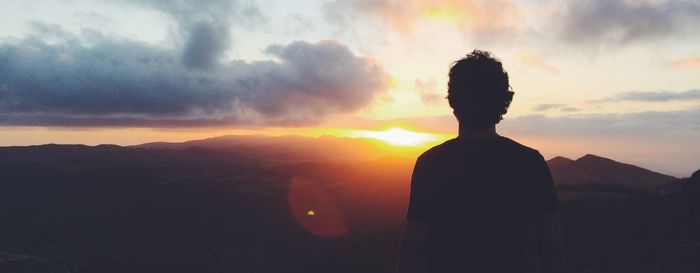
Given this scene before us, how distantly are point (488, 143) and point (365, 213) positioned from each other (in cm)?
7784

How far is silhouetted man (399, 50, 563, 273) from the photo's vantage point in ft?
6.41

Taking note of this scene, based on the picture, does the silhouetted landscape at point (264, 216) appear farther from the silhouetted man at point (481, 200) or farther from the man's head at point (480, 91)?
the man's head at point (480, 91)

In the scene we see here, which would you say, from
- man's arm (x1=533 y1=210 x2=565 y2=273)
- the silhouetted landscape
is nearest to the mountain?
the silhouetted landscape

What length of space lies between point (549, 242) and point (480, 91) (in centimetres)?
74

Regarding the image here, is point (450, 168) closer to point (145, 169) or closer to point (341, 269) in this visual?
point (341, 269)

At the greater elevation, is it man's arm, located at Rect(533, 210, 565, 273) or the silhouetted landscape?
man's arm, located at Rect(533, 210, 565, 273)

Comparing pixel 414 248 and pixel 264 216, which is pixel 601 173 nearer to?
pixel 264 216

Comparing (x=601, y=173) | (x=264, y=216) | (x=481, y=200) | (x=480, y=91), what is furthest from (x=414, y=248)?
(x=264, y=216)

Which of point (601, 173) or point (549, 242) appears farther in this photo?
point (601, 173)

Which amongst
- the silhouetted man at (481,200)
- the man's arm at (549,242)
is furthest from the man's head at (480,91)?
the man's arm at (549,242)

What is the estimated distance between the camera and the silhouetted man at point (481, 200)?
1.95m

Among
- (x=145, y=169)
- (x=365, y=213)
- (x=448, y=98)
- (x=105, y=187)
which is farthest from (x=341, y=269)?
(x=145, y=169)

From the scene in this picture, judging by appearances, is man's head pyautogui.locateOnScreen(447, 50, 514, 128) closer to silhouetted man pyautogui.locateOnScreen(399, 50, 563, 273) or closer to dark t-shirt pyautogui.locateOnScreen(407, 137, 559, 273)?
silhouetted man pyautogui.locateOnScreen(399, 50, 563, 273)

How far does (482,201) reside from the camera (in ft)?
6.56
